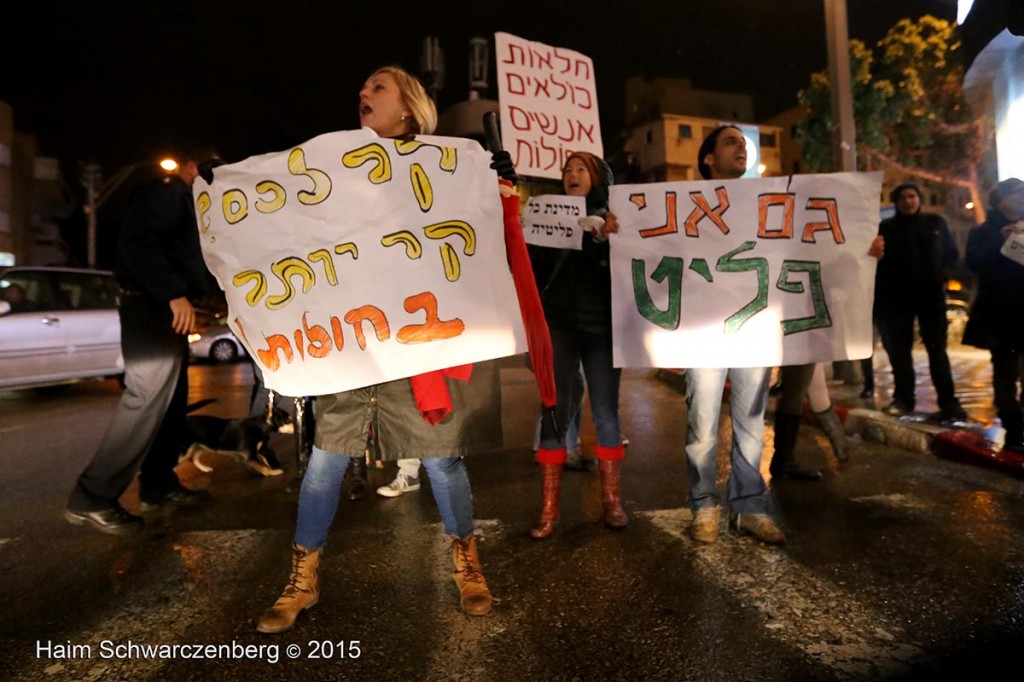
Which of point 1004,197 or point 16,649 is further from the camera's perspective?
point 1004,197

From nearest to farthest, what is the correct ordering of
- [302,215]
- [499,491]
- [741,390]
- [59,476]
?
[302,215]
[741,390]
[499,491]
[59,476]

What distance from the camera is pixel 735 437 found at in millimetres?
3211

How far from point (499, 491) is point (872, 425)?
3.16 metres

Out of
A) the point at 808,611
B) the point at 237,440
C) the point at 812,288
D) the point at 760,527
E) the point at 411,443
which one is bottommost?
the point at 808,611

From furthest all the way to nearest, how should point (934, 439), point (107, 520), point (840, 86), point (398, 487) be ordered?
point (840, 86)
point (934, 439)
point (398, 487)
point (107, 520)

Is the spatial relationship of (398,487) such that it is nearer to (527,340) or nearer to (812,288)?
(527,340)

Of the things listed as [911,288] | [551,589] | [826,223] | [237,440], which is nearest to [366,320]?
[551,589]

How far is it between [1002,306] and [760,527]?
2897mm

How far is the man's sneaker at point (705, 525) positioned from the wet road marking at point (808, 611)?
41 mm

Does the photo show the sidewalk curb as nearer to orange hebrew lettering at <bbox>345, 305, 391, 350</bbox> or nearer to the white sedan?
→ orange hebrew lettering at <bbox>345, 305, 391, 350</bbox>

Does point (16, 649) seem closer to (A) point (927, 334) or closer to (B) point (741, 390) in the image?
(B) point (741, 390)

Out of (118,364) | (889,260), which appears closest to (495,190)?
(889,260)

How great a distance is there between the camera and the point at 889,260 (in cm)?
564

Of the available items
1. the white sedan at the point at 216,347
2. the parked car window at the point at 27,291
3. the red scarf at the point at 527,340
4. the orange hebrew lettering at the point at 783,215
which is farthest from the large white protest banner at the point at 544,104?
the white sedan at the point at 216,347
